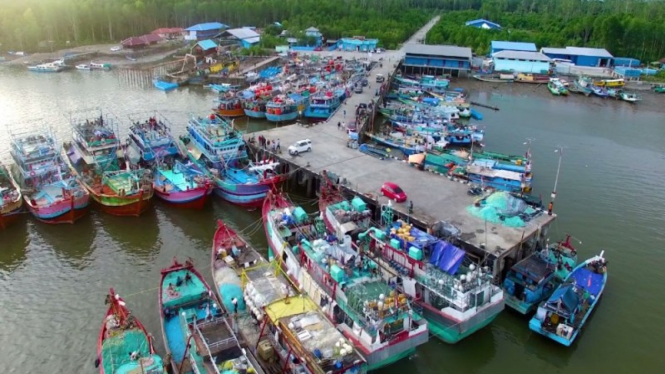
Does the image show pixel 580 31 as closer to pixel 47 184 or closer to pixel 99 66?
pixel 99 66

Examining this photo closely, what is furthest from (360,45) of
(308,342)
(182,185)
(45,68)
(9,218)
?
(308,342)

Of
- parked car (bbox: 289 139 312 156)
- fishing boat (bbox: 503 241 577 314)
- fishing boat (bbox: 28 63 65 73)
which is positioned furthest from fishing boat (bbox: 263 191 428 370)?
fishing boat (bbox: 28 63 65 73)

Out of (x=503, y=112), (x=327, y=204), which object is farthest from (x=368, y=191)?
(x=503, y=112)

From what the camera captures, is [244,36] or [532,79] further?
[244,36]

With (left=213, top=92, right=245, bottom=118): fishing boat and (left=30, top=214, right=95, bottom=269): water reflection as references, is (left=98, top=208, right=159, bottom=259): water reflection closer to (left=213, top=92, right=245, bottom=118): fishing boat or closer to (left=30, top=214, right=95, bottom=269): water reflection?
(left=30, top=214, right=95, bottom=269): water reflection

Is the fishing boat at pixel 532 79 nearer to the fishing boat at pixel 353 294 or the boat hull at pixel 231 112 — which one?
the boat hull at pixel 231 112

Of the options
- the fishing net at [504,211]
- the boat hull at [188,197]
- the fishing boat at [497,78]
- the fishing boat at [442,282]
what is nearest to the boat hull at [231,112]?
the boat hull at [188,197]

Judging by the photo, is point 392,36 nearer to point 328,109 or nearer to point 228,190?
point 328,109
